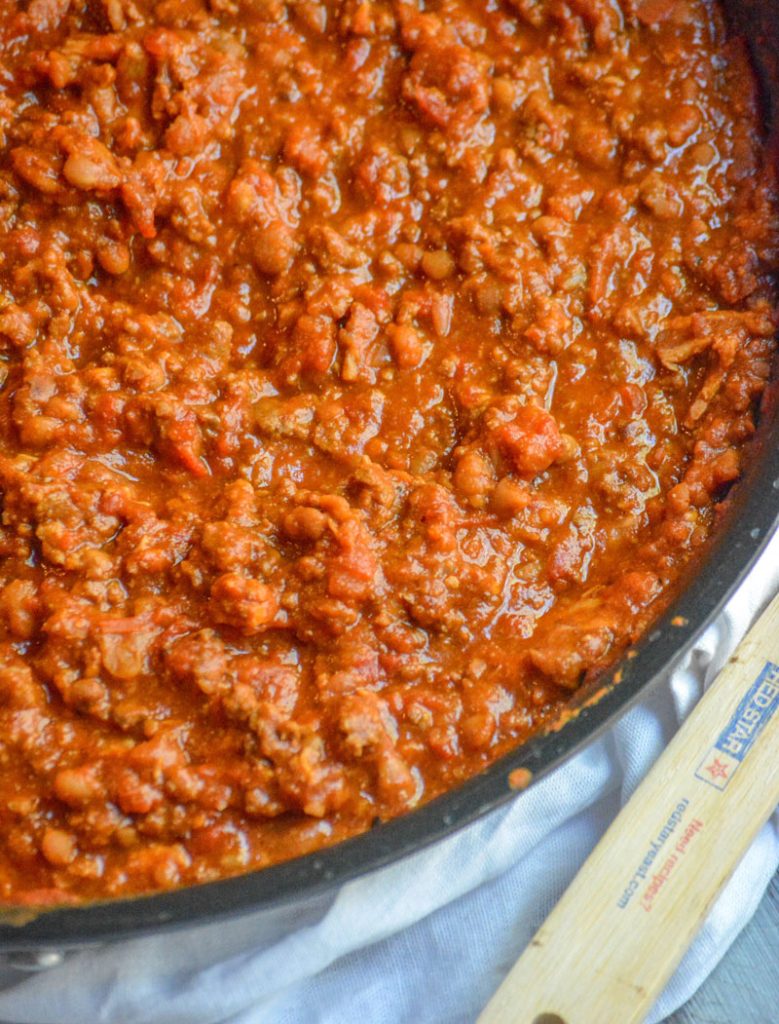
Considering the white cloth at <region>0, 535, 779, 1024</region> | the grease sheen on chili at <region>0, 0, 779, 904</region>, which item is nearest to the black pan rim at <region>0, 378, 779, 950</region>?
the grease sheen on chili at <region>0, 0, 779, 904</region>

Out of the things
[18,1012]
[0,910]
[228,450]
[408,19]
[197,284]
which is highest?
[408,19]

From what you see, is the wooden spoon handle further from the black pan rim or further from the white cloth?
the black pan rim

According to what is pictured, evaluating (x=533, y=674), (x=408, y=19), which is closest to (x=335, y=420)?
(x=533, y=674)

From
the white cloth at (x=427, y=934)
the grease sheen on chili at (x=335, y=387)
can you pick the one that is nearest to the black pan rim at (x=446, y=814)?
the grease sheen on chili at (x=335, y=387)

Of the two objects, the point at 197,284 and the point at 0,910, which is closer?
the point at 0,910

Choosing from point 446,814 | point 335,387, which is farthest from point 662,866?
point 335,387

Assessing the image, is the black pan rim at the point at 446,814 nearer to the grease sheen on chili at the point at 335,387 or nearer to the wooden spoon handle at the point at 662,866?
the grease sheen on chili at the point at 335,387

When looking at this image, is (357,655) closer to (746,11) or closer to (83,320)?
(83,320)
